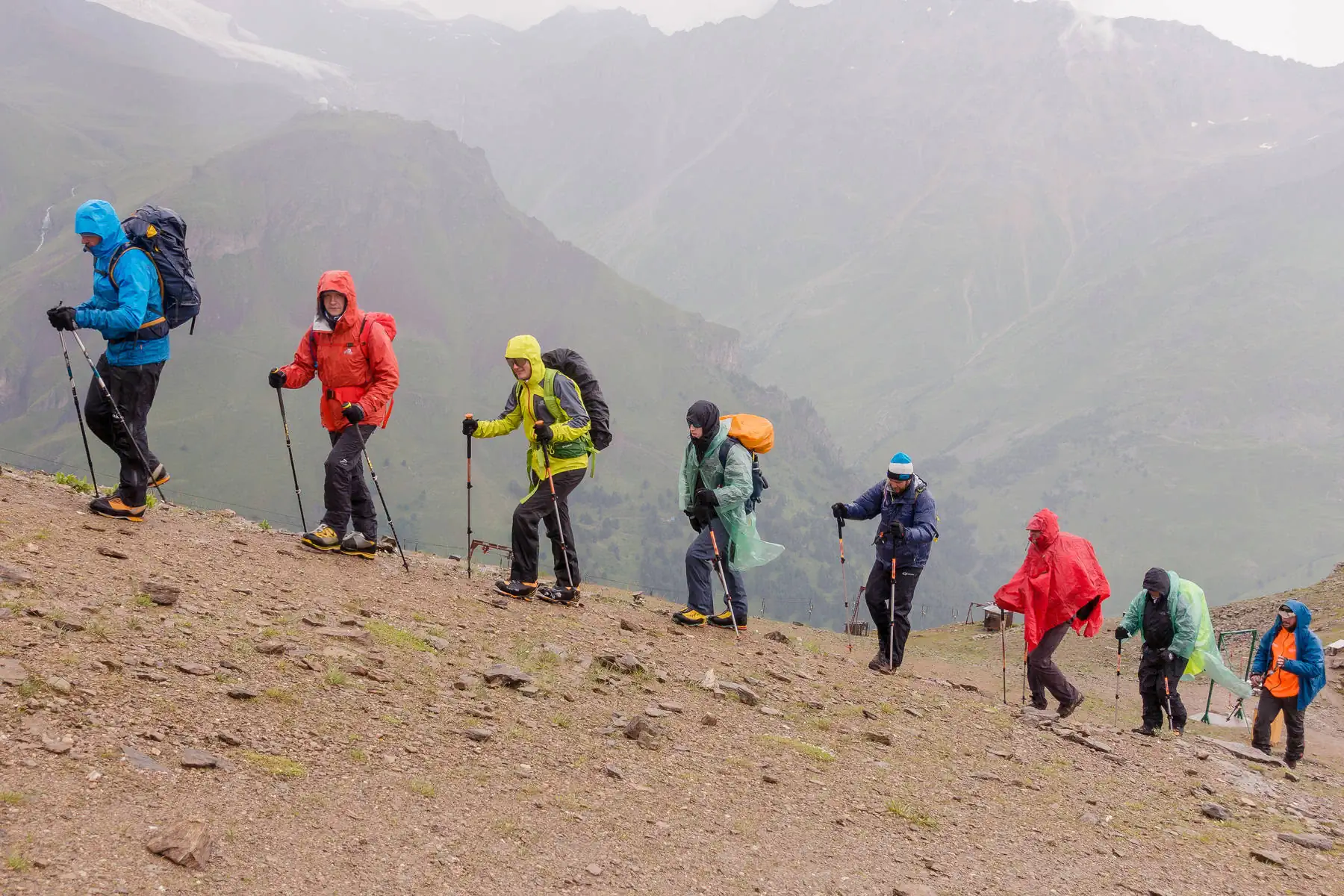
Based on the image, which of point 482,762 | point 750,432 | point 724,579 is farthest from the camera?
point 724,579

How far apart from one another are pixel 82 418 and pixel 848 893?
32.0 feet

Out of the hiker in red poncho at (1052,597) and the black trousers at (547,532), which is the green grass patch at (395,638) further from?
the hiker in red poncho at (1052,597)

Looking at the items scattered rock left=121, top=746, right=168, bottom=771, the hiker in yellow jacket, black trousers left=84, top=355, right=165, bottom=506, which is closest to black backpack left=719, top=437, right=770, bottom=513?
the hiker in yellow jacket

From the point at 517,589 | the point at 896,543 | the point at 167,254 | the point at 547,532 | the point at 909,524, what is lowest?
the point at 517,589

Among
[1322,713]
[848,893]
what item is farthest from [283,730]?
[1322,713]

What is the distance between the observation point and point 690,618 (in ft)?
43.4

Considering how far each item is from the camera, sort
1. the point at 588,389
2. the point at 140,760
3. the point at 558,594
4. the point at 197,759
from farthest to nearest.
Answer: the point at 558,594 → the point at 588,389 → the point at 197,759 → the point at 140,760

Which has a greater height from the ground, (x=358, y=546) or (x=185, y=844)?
(x=358, y=546)

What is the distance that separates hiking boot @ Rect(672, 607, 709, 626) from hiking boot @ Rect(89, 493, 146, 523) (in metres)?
6.64

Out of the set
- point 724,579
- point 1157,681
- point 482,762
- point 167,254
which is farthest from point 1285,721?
point 167,254

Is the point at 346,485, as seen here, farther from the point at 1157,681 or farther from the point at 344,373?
the point at 1157,681

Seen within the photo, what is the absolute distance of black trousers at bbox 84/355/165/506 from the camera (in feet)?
32.8

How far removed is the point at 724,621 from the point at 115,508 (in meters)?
7.62

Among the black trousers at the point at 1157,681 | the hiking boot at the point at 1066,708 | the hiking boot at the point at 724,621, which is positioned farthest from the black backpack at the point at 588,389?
the black trousers at the point at 1157,681
